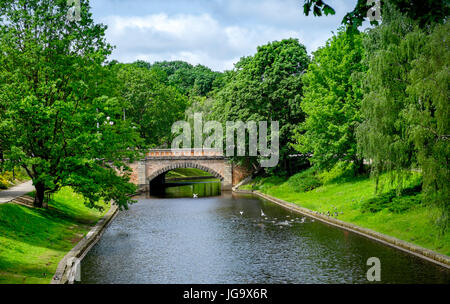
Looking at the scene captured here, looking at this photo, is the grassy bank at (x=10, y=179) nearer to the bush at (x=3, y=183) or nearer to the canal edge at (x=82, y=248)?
the bush at (x=3, y=183)

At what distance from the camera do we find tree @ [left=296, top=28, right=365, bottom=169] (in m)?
45.7

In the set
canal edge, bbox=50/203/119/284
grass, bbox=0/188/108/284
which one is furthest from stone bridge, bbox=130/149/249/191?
grass, bbox=0/188/108/284

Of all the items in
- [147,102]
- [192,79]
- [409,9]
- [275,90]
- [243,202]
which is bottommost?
[243,202]

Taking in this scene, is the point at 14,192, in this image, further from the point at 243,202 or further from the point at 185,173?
the point at 185,173

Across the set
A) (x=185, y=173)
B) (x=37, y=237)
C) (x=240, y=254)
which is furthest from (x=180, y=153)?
(x=240, y=254)

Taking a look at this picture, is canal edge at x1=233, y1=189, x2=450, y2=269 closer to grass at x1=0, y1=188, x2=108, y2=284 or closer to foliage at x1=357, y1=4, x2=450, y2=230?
foliage at x1=357, y1=4, x2=450, y2=230

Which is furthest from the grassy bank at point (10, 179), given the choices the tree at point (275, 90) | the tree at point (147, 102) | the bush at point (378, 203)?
the tree at point (147, 102)

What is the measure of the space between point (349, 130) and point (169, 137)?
51.7m

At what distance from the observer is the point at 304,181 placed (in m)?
54.0

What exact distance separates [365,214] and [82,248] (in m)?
19.2

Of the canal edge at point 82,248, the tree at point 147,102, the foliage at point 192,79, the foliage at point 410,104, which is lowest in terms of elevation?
the canal edge at point 82,248

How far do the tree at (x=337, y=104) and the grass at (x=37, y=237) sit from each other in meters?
22.8

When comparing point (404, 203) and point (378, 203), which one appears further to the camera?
point (378, 203)

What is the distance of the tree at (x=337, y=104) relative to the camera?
150 ft
